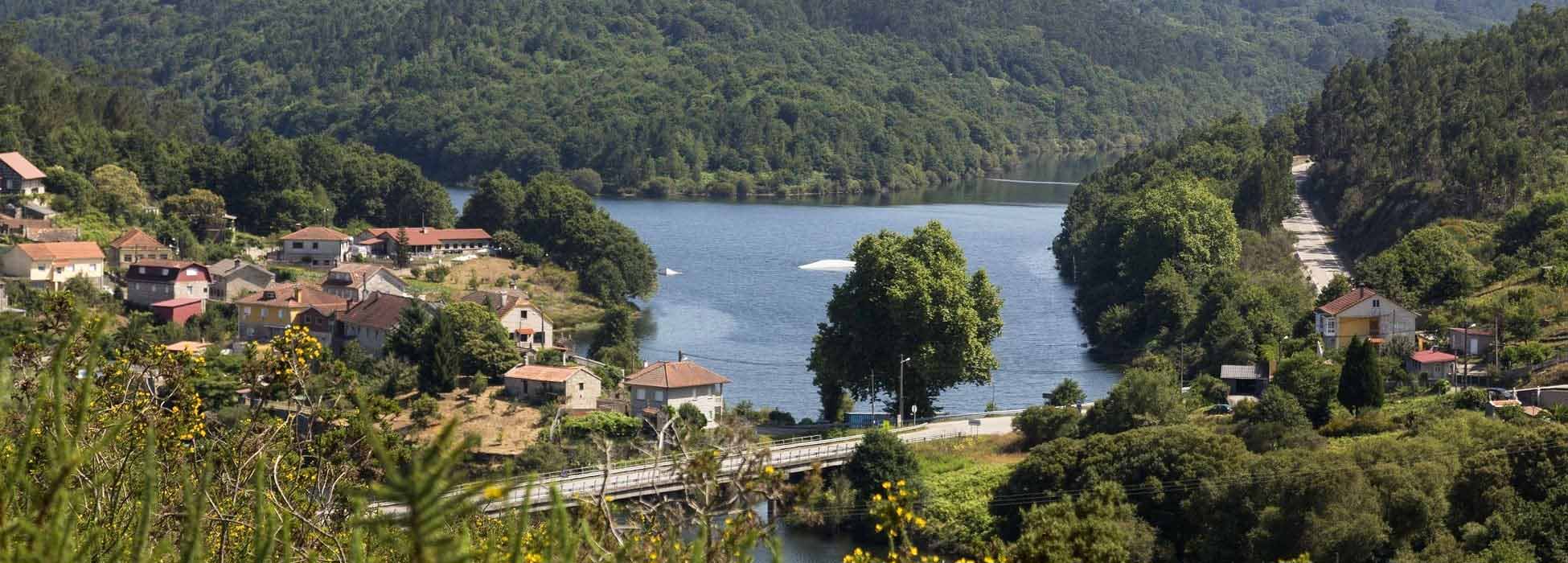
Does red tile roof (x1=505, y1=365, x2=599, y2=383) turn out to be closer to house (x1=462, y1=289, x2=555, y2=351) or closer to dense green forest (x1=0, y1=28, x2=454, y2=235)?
house (x1=462, y1=289, x2=555, y2=351)

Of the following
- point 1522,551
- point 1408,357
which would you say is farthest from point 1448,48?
point 1522,551

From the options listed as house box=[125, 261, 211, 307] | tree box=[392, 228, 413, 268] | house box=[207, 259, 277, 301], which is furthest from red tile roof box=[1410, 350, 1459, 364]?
tree box=[392, 228, 413, 268]

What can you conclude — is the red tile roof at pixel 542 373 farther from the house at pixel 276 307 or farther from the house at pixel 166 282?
the house at pixel 166 282

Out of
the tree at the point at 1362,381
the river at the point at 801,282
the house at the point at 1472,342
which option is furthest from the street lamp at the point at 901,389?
the house at the point at 1472,342

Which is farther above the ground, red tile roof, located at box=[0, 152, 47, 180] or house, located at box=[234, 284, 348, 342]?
red tile roof, located at box=[0, 152, 47, 180]

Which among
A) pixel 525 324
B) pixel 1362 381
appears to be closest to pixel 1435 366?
pixel 1362 381

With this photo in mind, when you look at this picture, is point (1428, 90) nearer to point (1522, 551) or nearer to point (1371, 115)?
point (1371, 115)

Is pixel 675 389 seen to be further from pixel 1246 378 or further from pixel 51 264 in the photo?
pixel 51 264
